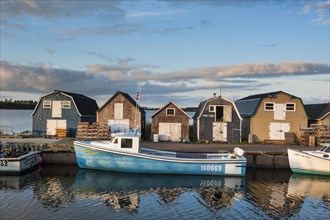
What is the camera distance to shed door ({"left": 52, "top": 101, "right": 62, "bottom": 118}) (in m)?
38.1

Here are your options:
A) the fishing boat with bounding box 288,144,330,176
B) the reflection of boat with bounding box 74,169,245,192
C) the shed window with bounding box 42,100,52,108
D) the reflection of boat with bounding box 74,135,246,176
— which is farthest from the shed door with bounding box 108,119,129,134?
the fishing boat with bounding box 288,144,330,176

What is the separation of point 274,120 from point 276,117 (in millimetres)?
392

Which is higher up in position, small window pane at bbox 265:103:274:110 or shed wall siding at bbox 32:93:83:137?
small window pane at bbox 265:103:274:110

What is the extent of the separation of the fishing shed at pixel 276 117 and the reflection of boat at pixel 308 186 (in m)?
10.4

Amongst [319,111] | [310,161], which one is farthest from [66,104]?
[319,111]

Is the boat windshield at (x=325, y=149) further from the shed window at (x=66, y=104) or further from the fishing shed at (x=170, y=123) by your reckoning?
the shed window at (x=66, y=104)

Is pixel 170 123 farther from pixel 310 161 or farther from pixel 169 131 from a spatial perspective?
pixel 310 161

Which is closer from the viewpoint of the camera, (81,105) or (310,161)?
(310,161)

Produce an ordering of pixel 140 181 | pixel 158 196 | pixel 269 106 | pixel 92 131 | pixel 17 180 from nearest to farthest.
A: pixel 158 196 < pixel 17 180 < pixel 140 181 < pixel 92 131 < pixel 269 106

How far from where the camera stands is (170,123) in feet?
121

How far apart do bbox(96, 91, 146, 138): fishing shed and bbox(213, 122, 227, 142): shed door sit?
8033 mm

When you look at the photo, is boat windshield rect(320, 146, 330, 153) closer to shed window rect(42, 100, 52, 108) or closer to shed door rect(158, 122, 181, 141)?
shed door rect(158, 122, 181, 141)

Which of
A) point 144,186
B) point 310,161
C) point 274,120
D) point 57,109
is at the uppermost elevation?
point 57,109

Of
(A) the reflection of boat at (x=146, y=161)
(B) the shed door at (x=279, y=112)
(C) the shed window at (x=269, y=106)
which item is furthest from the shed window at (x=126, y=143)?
(B) the shed door at (x=279, y=112)
